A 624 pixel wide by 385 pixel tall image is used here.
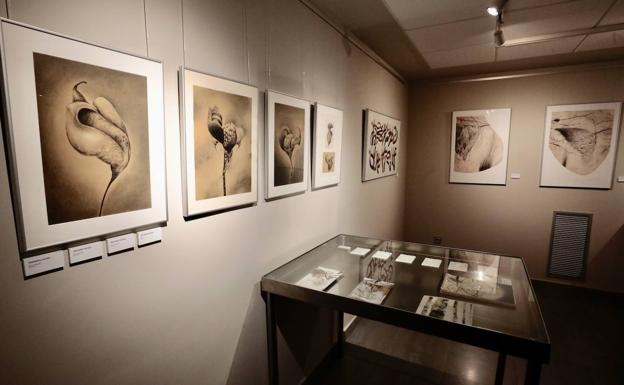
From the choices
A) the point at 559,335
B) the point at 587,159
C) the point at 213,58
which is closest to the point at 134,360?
the point at 213,58

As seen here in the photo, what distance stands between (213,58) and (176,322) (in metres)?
1.20

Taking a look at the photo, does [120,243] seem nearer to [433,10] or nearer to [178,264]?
[178,264]

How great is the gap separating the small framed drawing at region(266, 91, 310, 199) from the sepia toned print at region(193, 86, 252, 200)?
0.65 ft

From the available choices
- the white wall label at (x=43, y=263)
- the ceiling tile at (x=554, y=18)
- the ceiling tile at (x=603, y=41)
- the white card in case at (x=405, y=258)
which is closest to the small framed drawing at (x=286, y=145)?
the white card in case at (x=405, y=258)

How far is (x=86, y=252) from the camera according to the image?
42.4 inches

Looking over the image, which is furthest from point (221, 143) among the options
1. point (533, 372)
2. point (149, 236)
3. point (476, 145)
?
point (476, 145)

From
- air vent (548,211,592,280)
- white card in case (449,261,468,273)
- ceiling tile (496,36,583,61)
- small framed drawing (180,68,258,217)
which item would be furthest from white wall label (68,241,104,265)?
air vent (548,211,592,280)

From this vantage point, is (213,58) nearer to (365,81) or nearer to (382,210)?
(365,81)

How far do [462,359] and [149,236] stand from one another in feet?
8.95

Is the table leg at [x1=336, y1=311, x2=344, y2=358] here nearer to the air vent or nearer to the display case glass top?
the display case glass top

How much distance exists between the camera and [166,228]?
1350 mm

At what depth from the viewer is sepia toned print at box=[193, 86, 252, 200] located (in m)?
1.44

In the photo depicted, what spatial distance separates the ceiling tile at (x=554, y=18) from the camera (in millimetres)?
2233

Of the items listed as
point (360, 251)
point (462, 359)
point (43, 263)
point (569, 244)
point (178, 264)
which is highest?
point (43, 263)
